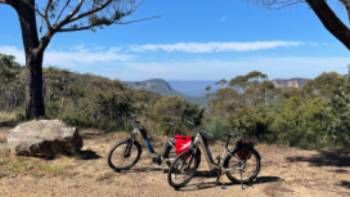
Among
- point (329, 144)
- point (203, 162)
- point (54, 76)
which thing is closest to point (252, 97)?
point (54, 76)

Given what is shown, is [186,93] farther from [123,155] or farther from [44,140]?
[123,155]

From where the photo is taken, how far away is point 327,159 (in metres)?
6.60

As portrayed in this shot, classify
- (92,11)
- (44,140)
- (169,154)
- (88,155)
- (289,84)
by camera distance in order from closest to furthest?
1. (169,154)
2. (44,140)
3. (88,155)
4. (92,11)
5. (289,84)

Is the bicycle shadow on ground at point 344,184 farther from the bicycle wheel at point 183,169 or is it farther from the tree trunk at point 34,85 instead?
the tree trunk at point 34,85

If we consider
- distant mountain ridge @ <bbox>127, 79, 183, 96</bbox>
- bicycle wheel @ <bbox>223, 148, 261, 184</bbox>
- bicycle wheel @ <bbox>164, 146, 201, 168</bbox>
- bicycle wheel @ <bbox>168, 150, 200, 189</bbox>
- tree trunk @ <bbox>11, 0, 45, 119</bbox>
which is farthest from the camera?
distant mountain ridge @ <bbox>127, 79, 183, 96</bbox>

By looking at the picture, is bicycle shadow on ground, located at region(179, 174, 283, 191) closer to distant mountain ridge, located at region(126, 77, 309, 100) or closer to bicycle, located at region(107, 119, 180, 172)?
bicycle, located at region(107, 119, 180, 172)

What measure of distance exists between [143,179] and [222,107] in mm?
29492

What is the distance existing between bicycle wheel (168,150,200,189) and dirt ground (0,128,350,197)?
0.11 m

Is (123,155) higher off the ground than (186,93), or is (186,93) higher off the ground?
(186,93)

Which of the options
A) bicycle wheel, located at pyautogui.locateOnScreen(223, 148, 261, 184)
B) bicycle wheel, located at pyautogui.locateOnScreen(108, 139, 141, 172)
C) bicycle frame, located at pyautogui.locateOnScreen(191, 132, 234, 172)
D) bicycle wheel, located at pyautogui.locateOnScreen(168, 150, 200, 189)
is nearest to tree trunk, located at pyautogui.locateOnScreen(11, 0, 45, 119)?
bicycle wheel, located at pyautogui.locateOnScreen(108, 139, 141, 172)

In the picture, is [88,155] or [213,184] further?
[88,155]

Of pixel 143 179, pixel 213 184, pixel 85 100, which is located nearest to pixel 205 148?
pixel 213 184

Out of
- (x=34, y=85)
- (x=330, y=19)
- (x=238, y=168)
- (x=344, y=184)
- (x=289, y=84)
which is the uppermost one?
(x=289, y=84)

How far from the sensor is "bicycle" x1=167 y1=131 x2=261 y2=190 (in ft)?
15.9
